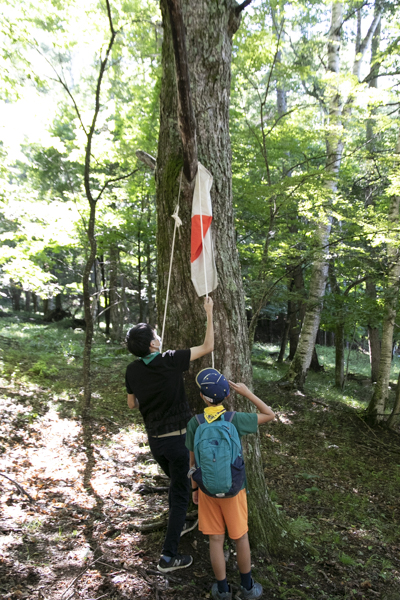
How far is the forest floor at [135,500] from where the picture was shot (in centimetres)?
261

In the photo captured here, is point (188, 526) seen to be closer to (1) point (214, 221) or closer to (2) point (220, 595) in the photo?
(2) point (220, 595)

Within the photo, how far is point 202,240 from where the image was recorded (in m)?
3.10

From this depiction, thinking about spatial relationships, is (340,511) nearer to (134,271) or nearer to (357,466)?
(357,466)

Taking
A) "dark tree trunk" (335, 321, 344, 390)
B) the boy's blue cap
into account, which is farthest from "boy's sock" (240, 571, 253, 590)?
"dark tree trunk" (335, 321, 344, 390)

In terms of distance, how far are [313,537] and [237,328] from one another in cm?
223

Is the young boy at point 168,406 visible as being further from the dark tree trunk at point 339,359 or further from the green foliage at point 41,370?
the dark tree trunk at point 339,359

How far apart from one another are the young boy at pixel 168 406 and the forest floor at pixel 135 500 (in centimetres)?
33

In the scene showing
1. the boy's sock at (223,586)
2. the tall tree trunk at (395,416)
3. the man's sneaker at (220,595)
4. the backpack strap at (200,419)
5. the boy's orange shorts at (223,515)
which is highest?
the backpack strap at (200,419)

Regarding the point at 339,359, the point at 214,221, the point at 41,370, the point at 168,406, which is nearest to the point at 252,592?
the point at 168,406

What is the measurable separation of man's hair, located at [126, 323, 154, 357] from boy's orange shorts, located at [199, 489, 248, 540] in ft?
3.46

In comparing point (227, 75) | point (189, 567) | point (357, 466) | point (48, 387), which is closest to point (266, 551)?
point (189, 567)

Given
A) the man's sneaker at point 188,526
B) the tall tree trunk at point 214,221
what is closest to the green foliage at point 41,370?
the tall tree trunk at point 214,221

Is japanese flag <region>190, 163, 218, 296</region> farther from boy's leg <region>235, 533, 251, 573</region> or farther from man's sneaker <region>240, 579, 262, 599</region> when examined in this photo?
man's sneaker <region>240, 579, 262, 599</region>

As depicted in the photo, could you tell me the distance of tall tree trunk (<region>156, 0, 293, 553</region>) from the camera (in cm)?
319
